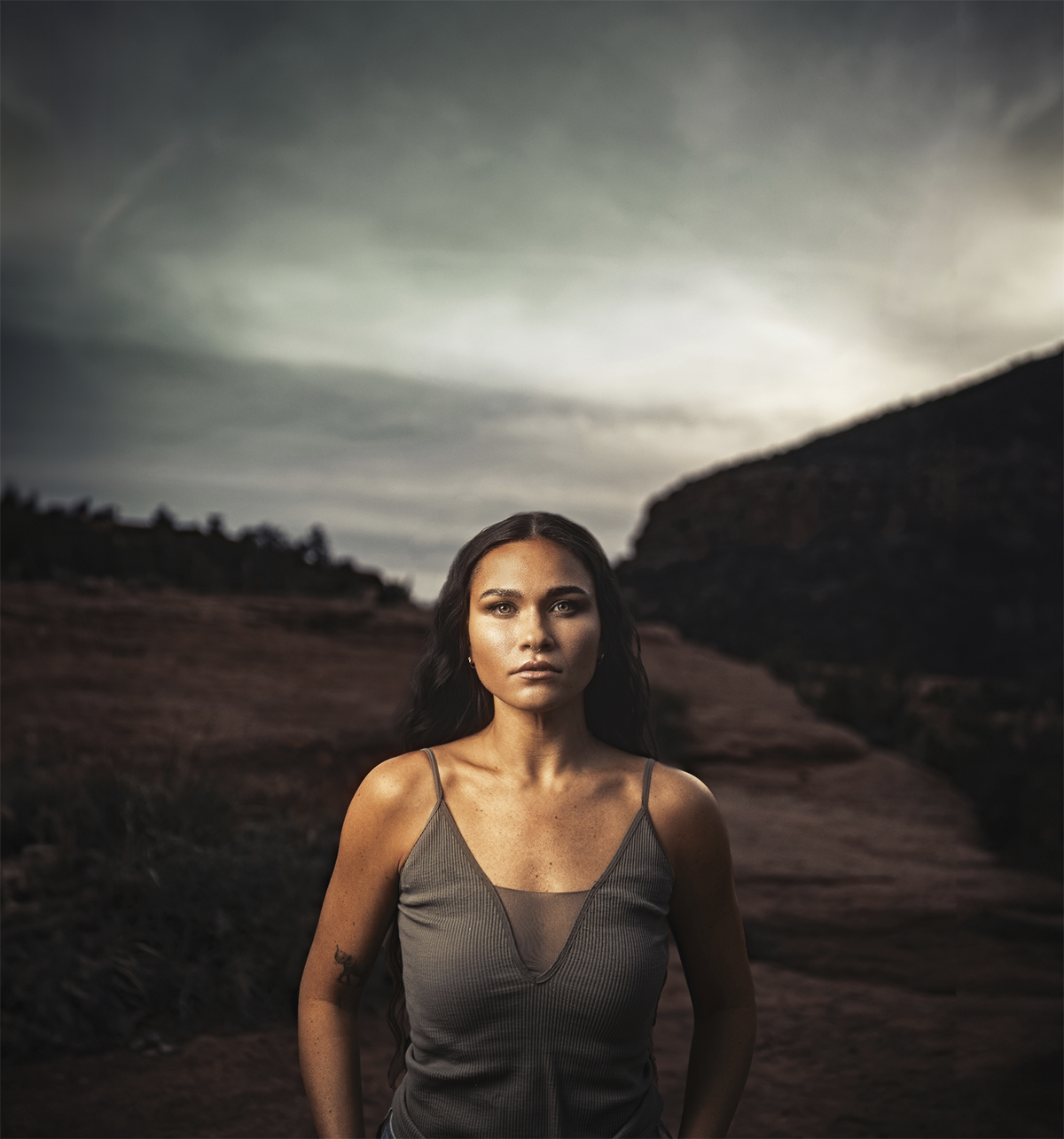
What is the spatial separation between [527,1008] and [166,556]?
10.7 m

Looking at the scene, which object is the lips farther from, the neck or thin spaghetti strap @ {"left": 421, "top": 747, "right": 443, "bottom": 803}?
thin spaghetti strap @ {"left": 421, "top": 747, "right": 443, "bottom": 803}

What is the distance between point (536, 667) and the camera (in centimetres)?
127

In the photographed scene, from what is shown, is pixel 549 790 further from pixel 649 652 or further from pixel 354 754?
pixel 649 652

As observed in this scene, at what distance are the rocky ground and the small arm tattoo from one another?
169cm

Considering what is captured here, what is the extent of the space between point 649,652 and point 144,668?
21.2ft

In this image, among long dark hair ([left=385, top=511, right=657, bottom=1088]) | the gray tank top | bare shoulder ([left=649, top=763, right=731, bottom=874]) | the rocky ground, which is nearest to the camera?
the gray tank top

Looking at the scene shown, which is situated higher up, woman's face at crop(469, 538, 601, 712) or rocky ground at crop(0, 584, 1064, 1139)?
woman's face at crop(469, 538, 601, 712)

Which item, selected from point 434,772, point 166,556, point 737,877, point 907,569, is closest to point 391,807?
point 434,772

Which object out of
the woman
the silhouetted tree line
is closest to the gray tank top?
the woman

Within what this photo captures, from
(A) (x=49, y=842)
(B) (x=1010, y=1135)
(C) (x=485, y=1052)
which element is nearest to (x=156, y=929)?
(A) (x=49, y=842)

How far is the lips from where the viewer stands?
1.27 meters

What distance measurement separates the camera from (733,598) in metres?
25.6

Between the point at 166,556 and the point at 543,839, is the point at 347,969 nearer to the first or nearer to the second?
the point at 543,839

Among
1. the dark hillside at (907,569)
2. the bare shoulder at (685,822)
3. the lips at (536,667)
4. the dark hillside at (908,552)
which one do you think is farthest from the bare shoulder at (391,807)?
the dark hillside at (908,552)
